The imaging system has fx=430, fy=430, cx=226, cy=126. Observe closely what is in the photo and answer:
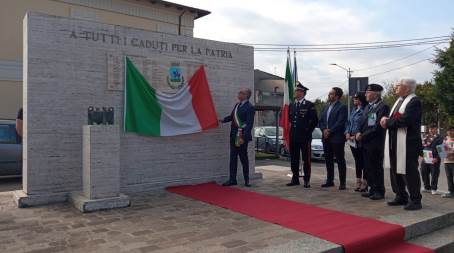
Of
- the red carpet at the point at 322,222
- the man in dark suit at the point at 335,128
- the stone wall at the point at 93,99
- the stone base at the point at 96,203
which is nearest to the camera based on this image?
the red carpet at the point at 322,222

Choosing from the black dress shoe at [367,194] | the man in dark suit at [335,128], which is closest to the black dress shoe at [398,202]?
the black dress shoe at [367,194]

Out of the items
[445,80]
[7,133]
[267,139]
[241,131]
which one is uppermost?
[445,80]

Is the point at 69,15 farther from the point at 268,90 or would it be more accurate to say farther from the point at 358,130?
the point at 268,90

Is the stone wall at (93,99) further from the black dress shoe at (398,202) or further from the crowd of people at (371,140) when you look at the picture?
the black dress shoe at (398,202)

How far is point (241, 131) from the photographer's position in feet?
26.8

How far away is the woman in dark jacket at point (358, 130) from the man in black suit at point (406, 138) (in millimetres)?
1018

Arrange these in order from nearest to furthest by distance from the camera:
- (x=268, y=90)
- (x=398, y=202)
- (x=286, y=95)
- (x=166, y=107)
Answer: (x=398, y=202), (x=166, y=107), (x=286, y=95), (x=268, y=90)

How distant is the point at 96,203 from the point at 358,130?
4498 mm

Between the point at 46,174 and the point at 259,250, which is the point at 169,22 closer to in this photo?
the point at 46,174

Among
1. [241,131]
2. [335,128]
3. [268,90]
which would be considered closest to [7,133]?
[241,131]

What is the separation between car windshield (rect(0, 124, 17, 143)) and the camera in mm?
10227

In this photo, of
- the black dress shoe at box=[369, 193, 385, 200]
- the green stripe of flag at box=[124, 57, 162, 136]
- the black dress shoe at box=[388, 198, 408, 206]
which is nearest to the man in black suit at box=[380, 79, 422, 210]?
the black dress shoe at box=[388, 198, 408, 206]

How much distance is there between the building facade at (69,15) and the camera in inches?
671

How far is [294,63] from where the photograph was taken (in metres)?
11.1
